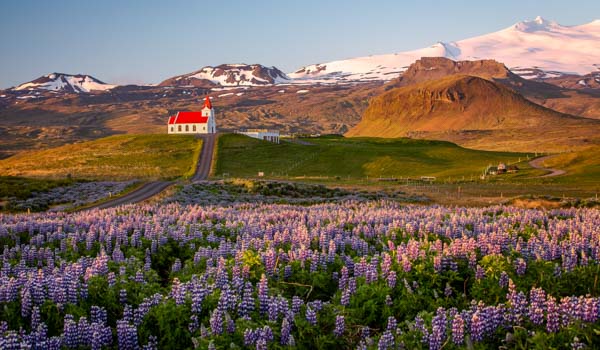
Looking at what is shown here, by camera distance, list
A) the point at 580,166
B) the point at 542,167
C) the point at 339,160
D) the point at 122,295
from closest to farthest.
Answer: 1. the point at 122,295
2. the point at 580,166
3. the point at 542,167
4. the point at 339,160

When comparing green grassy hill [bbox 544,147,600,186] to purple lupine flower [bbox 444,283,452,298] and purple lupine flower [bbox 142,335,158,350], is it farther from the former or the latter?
purple lupine flower [bbox 142,335,158,350]

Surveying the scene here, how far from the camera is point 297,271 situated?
11.4 meters

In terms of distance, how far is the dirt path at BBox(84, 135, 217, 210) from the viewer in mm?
56188

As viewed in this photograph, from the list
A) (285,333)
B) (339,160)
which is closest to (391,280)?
(285,333)

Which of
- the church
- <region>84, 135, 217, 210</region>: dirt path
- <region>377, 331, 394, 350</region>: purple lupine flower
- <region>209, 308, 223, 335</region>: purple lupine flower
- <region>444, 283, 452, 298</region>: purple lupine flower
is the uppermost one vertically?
the church

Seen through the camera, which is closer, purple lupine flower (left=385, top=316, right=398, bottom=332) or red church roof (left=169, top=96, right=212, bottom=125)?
purple lupine flower (left=385, top=316, right=398, bottom=332)

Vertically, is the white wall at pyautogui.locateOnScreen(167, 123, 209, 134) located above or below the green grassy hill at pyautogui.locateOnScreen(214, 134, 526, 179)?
above

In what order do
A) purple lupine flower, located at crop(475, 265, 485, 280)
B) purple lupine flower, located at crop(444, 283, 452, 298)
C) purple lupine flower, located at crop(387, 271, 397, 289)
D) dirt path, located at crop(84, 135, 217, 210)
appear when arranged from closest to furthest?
purple lupine flower, located at crop(387, 271, 397, 289) < purple lupine flower, located at crop(444, 283, 452, 298) < purple lupine flower, located at crop(475, 265, 485, 280) < dirt path, located at crop(84, 135, 217, 210)

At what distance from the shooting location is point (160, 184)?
80000 millimetres

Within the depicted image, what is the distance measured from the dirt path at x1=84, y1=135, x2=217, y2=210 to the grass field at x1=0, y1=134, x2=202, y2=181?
1.81 metres

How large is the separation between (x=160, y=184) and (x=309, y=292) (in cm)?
7242

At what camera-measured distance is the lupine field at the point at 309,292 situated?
7949mm

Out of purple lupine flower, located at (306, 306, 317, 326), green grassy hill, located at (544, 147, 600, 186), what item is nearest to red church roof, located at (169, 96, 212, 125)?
green grassy hill, located at (544, 147, 600, 186)

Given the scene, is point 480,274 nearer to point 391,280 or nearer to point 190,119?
point 391,280
